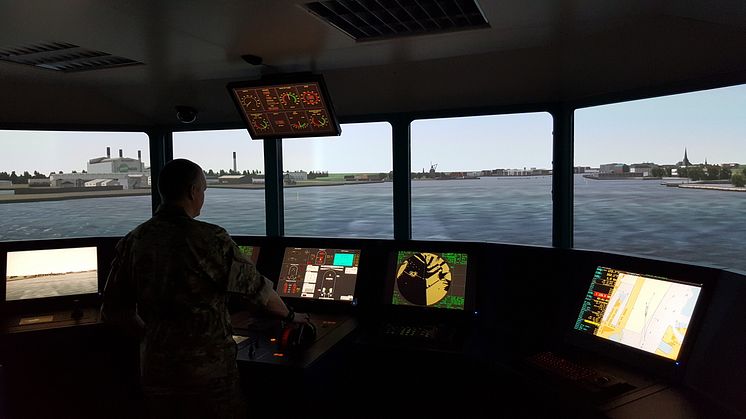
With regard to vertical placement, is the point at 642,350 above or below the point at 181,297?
below

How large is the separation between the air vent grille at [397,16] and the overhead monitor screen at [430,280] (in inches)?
37.5

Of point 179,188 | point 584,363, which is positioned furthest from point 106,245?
point 584,363

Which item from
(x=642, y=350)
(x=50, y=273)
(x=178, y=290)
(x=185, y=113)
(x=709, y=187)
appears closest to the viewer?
(x=178, y=290)

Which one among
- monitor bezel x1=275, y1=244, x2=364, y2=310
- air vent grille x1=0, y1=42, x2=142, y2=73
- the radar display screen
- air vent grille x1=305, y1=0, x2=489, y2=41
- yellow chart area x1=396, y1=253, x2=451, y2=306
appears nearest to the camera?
air vent grille x1=305, y1=0, x2=489, y2=41

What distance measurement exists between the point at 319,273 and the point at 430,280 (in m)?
0.55

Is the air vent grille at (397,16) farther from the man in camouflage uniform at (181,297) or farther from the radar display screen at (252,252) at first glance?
the radar display screen at (252,252)

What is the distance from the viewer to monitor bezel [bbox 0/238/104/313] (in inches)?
89.4

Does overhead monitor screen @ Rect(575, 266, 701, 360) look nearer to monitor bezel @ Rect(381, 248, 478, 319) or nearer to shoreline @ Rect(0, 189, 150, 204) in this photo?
monitor bezel @ Rect(381, 248, 478, 319)

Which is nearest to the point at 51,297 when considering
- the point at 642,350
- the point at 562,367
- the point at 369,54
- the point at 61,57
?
the point at 61,57

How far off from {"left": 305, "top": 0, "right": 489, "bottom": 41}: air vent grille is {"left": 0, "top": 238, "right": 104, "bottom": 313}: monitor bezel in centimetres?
174

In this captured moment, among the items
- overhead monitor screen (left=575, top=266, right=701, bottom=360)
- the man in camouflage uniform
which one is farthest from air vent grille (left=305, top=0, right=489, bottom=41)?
overhead monitor screen (left=575, top=266, right=701, bottom=360)

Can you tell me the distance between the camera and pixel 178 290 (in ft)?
4.27

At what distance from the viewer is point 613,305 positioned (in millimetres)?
1557

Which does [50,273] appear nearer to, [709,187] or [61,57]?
[61,57]
